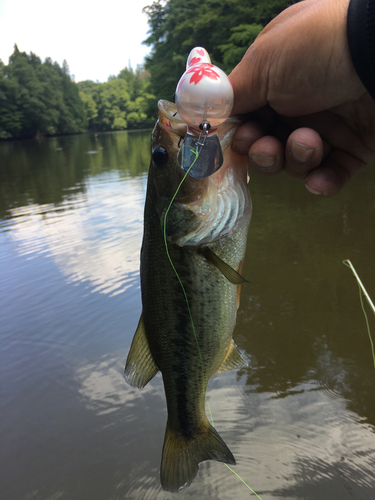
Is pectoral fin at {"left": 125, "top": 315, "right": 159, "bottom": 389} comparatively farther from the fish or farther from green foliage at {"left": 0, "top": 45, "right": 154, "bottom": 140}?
green foliage at {"left": 0, "top": 45, "right": 154, "bottom": 140}

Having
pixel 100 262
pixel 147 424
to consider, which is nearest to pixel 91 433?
pixel 147 424

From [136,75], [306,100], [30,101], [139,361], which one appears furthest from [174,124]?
[136,75]

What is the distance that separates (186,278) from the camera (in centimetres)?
176

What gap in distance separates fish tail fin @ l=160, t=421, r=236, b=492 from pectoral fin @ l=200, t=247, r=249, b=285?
36.8 inches

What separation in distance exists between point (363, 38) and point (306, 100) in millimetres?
346

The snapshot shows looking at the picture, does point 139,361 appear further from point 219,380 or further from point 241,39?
point 241,39

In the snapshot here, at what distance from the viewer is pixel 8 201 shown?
38.8 ft

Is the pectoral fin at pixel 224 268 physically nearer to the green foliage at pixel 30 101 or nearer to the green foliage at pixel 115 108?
the green foliage at pixel 30 101

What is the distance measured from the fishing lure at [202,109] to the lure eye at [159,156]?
82 millimetres

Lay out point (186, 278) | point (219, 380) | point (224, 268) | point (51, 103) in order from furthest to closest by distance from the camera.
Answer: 1. point (51, 103)
2. point (219, 380)
3. point (186, 278)
4. point (224, 268)

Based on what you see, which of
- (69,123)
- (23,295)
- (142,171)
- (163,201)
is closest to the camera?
(163,201)

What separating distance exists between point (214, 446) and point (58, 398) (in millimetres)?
2142

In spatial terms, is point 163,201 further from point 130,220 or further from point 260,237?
point 130,220

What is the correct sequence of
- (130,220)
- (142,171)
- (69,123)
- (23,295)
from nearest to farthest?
(23,295)
(130,220)
(142,171)
(69,123)
